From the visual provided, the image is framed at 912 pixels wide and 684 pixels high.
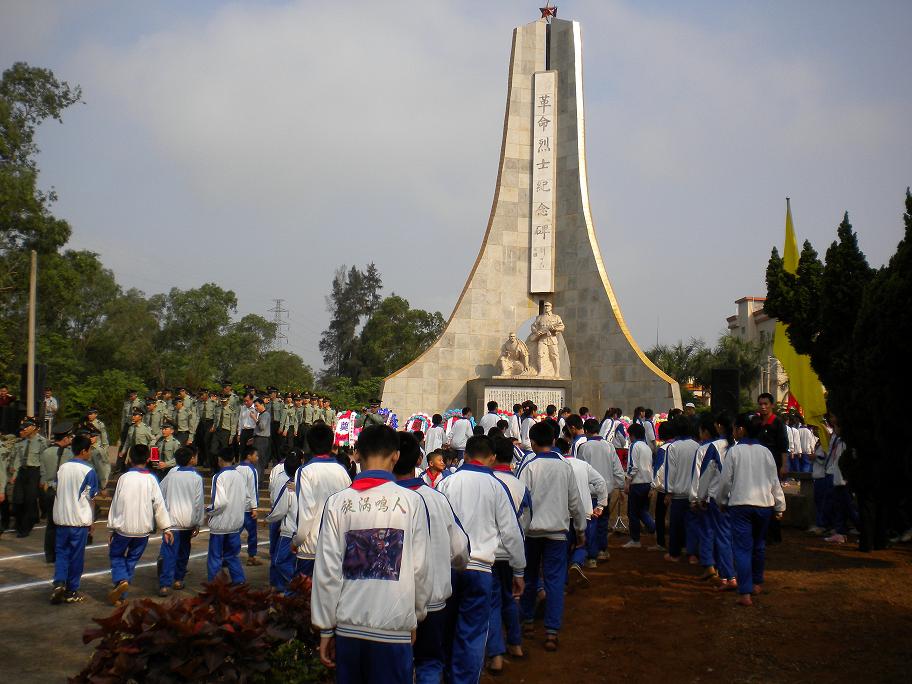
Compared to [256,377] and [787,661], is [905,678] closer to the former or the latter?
[787,661]

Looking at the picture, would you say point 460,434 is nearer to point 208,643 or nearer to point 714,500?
point 714,500

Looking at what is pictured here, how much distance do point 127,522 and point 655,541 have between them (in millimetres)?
6250

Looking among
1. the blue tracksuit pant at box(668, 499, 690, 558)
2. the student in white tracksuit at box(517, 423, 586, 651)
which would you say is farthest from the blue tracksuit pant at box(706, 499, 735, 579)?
the student in white tracksuit at box(517, 423, 586, 651)

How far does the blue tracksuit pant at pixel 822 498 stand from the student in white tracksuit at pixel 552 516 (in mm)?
5275

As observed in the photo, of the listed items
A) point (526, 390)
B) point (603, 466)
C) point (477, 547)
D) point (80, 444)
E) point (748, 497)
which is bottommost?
point (477, 547)

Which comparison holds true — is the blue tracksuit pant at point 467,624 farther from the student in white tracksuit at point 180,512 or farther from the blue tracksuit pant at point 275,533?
the student in white tracksuit at point 180,512

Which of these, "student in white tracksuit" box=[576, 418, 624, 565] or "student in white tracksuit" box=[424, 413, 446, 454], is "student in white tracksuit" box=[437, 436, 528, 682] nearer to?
"student in white tracksuit" box=[576, 418, 624, 565]

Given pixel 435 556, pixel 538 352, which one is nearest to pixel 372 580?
pixel 435 556

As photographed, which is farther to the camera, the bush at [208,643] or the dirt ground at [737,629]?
the dirt ground at [737,629]

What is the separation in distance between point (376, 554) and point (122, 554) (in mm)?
4748

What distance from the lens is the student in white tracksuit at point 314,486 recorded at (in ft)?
18.7

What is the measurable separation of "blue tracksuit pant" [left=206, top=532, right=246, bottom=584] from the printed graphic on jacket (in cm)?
452

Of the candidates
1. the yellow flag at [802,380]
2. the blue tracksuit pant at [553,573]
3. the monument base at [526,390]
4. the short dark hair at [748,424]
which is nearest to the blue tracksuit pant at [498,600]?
the blue tracksuit pant at [553,573]

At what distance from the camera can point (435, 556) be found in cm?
356
